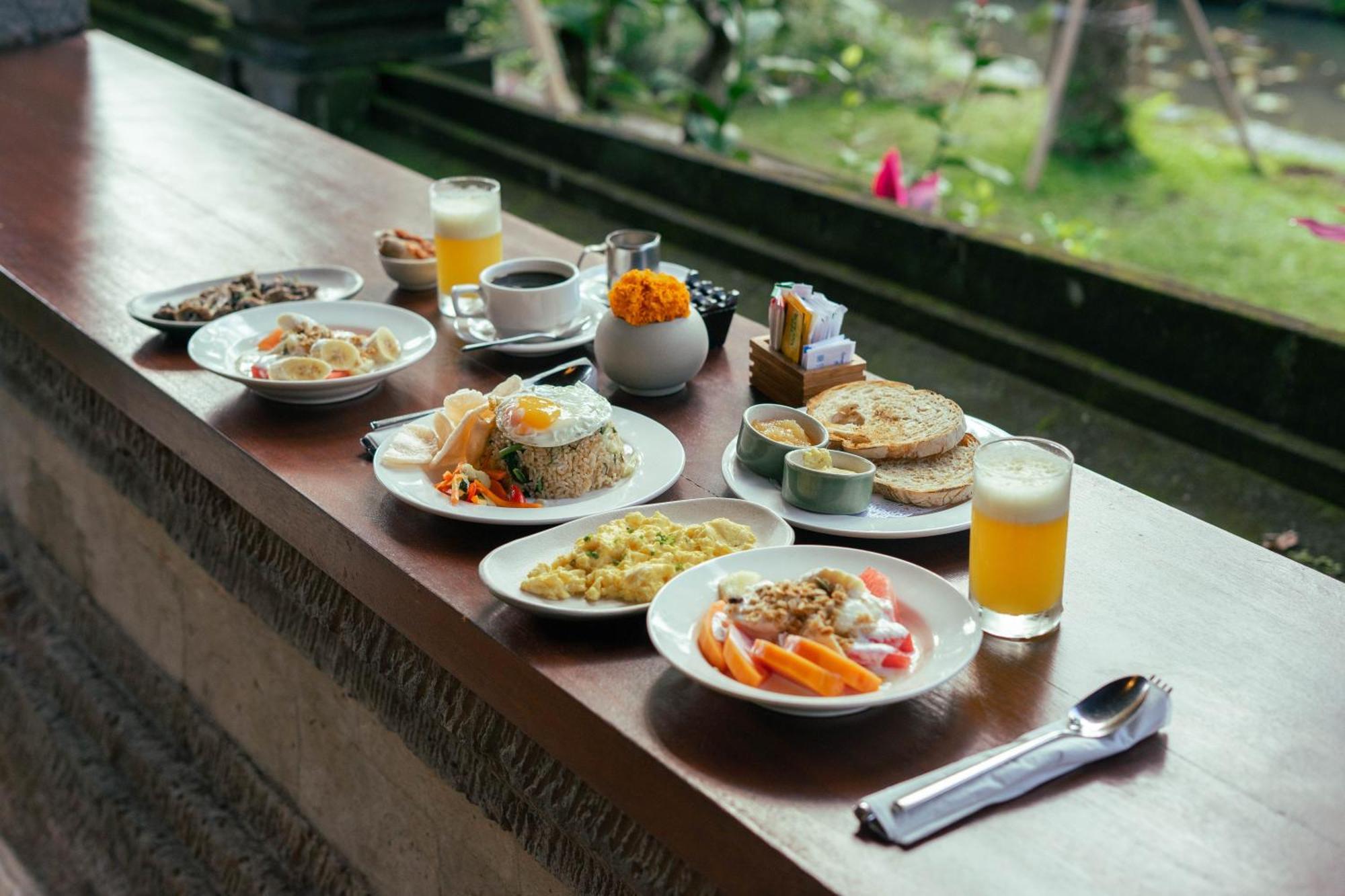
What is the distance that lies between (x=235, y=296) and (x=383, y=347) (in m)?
0.33

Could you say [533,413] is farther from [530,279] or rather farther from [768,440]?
[530,279]

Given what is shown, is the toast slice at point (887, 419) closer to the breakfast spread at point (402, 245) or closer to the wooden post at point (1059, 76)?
the breakfast spread at point (402, 245)

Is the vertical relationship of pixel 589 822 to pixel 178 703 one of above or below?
above

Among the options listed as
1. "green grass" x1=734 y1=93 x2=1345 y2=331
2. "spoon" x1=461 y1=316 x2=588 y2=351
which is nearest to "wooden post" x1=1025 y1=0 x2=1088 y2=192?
"green grass" x1=734 y1=93 x2=1345 y2=331

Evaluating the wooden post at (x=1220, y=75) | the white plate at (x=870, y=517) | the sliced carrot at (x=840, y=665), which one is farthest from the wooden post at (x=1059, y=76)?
the sliced carrot at (x=840, y=665)

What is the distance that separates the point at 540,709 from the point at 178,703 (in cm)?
146

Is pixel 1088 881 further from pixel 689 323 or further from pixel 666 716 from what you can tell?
pixel 689 323

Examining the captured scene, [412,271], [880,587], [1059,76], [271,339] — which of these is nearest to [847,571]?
[880,587]

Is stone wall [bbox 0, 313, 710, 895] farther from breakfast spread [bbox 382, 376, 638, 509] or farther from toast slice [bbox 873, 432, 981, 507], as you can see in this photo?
toast slice [bbox 873, 432, 981, 507]

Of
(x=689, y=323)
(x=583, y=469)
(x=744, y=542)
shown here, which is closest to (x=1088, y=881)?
(x=744, y=542)

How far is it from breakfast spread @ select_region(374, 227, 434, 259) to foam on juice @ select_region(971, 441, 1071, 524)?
1.14 m

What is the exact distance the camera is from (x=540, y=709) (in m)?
1.25

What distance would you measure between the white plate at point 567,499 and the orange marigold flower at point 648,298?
17 centimetres

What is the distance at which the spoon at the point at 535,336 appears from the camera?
1854 mm
